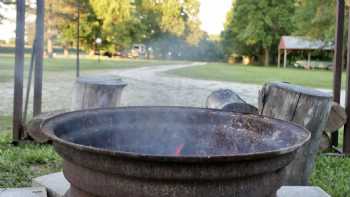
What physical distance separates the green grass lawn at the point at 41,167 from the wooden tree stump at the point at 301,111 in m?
0.26

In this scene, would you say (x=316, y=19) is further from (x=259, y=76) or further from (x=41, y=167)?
(x=41, y=167)

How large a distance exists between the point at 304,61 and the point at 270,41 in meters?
2.94

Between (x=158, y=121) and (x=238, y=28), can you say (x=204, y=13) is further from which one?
(x=238, y=28)

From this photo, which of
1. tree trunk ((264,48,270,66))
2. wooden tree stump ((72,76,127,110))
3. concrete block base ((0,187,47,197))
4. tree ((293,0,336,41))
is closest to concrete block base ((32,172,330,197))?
concrete block base ((0,187,47,197))

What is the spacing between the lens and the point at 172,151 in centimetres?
167

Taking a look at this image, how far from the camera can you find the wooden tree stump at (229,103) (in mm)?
3059

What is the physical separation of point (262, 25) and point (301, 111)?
27.5 meters

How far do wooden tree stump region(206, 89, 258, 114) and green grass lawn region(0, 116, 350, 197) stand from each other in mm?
734

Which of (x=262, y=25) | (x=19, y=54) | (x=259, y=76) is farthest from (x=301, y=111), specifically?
(x=262, y=25)

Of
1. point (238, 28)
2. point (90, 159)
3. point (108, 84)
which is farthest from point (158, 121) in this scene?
point (238, 28)

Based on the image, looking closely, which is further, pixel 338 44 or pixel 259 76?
pixel 259 76

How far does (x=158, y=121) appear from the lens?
1739 mm

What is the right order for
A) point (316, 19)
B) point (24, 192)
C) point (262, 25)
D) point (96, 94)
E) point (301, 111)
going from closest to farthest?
1. point (24, 192)
2. point (301, 111)
3. point (96, 94)
4. point (316, 19)
5. point (262, 25)

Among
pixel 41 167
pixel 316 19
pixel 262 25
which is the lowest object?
pixel 41 167
